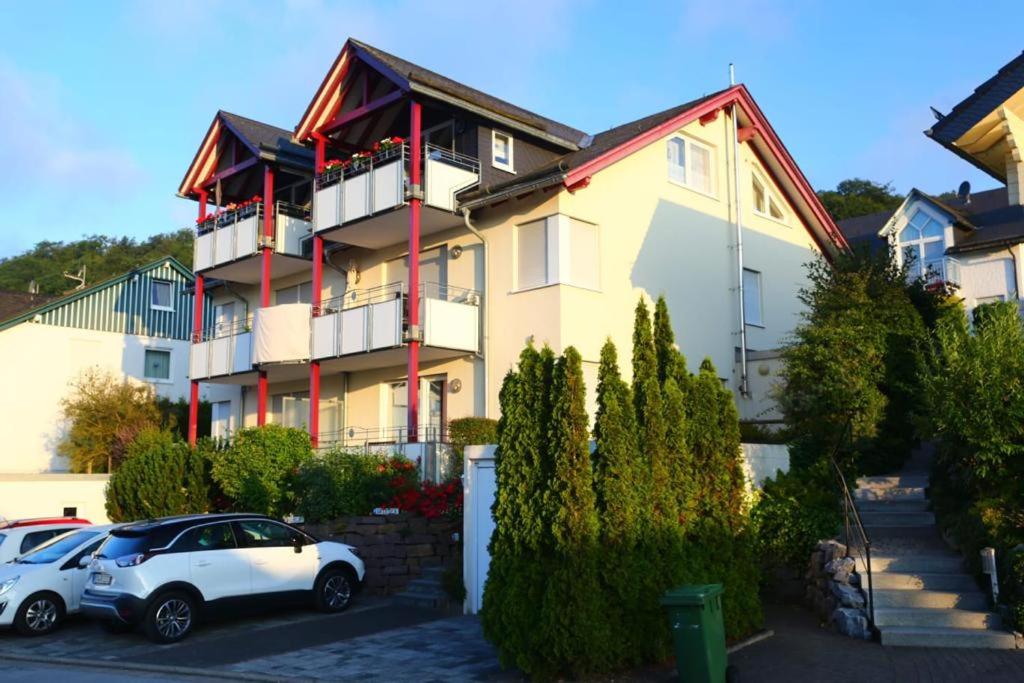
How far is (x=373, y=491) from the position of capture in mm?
18000

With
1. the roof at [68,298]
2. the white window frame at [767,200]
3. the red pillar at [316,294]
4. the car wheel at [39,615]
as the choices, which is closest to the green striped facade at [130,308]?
the roof at [68,298]

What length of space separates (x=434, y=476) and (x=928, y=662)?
1081cm

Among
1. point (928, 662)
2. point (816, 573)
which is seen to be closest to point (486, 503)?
point (816, 573)

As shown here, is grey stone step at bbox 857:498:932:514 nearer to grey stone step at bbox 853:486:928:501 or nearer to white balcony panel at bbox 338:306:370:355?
grey stone step at bbox 853:486:928:501

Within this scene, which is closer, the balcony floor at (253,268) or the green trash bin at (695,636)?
the green trash bin at (695,636)

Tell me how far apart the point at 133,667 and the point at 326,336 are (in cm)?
1134

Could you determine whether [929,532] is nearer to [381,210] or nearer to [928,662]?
[928,662]

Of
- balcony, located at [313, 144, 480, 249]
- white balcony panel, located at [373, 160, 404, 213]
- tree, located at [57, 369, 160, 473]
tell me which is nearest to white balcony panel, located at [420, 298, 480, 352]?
balcony, located at [313, 144, 480, 249]

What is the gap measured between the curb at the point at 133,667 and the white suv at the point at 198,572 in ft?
2.87

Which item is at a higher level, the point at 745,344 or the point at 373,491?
the point at 745,344

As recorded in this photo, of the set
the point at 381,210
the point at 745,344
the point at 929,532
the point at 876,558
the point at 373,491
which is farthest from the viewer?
the point at 745,344

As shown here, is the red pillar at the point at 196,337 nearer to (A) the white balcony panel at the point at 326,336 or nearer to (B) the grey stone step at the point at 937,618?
(A) the white balcony panel at the point at 326,336

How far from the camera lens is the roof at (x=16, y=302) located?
123ft

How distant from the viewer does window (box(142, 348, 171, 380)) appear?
38.5 m
